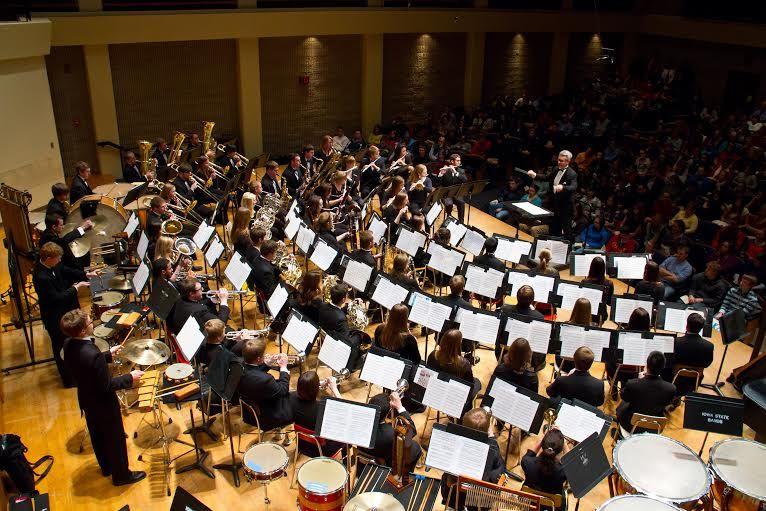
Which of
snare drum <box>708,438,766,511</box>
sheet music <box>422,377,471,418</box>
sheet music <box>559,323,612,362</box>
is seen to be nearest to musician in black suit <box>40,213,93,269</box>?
sheet music <box>422,377,471,418</box>

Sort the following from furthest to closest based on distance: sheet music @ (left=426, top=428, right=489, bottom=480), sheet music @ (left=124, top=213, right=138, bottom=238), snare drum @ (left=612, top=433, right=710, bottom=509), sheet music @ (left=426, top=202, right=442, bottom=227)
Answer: sheet music @ (left=426, top=202, right=442, bottom=227), sheet music @ (left=124, top=213, right=138, bottom=238), snare drum @ (left=612, top=433, right=710, bottom=509), sheet music @ (left=426, top=428, right=489, bottom=480)

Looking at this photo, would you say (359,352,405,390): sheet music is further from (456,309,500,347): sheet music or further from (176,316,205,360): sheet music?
(176,316,205,360): sheet music

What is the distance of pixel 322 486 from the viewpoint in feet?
16.0

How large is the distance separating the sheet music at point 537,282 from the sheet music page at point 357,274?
1.83m

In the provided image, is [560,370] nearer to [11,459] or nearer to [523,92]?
[11,459]

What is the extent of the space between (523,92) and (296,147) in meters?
8.92

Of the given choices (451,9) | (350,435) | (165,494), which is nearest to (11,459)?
(165,494)

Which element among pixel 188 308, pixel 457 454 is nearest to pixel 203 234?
pixel 188 308

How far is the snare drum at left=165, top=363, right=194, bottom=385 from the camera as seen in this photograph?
5996 millimetres

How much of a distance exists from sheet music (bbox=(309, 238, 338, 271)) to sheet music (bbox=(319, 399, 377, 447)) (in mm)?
3247

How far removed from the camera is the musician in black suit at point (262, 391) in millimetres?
5668

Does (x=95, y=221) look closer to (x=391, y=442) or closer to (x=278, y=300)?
(x=278, y=300)

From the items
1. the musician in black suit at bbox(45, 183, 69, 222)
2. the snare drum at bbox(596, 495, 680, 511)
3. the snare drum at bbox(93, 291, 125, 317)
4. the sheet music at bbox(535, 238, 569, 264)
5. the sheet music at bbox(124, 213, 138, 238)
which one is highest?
the musician in black suit at bbox(45, 183, 69, 222)

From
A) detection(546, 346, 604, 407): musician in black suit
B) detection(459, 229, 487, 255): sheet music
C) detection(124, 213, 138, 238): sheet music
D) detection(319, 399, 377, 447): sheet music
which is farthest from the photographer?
detection(459, 229, 487, 255): sheet music
